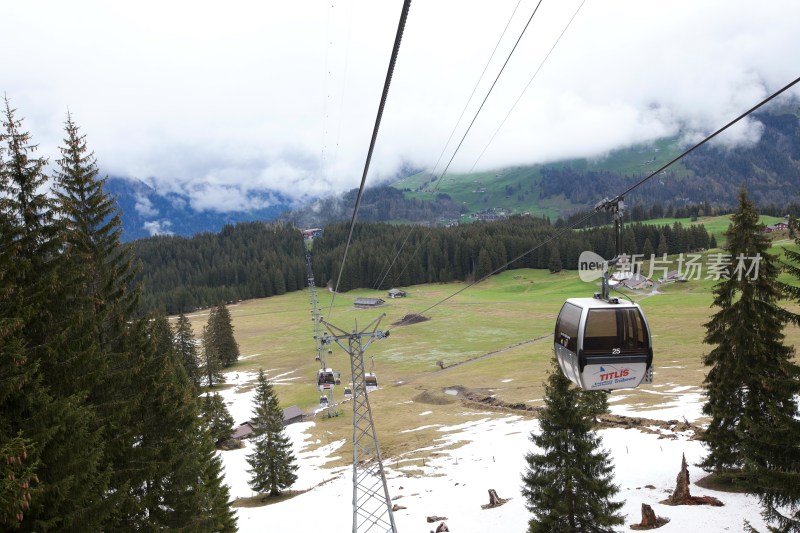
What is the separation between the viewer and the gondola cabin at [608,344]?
538 inches

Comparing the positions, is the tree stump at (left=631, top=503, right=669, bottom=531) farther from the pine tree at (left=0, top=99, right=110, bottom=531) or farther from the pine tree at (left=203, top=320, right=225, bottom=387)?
the pine tree at (left=203, top=320, right=225, bottom=387)

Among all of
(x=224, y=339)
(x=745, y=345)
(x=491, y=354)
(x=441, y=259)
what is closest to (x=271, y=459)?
(x=745, y=345)

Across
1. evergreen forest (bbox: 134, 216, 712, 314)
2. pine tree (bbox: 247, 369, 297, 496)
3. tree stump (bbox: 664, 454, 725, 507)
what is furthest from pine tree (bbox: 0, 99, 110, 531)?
evergreen forest (bbox: 134, 216, 712, 314)

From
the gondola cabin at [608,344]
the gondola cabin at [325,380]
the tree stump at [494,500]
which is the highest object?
the gondola cabin at [608,344]

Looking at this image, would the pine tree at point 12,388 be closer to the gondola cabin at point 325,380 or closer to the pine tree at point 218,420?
the gondola cabin at point 325,380

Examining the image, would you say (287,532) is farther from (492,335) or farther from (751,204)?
(492,335)

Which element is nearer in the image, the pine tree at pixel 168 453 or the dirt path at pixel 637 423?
the pine tree at pixel 168 453

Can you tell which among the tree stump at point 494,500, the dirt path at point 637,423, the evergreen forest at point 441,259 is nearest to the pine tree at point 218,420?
the dirt path at point 637,423

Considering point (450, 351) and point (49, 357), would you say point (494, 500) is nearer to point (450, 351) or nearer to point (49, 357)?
point (49, 357)

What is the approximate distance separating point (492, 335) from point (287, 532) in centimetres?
6553

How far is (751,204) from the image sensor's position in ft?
68.9

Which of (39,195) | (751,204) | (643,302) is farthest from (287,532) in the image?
(643,302)

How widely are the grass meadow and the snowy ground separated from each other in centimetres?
293

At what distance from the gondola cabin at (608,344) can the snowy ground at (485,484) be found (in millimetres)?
12053
